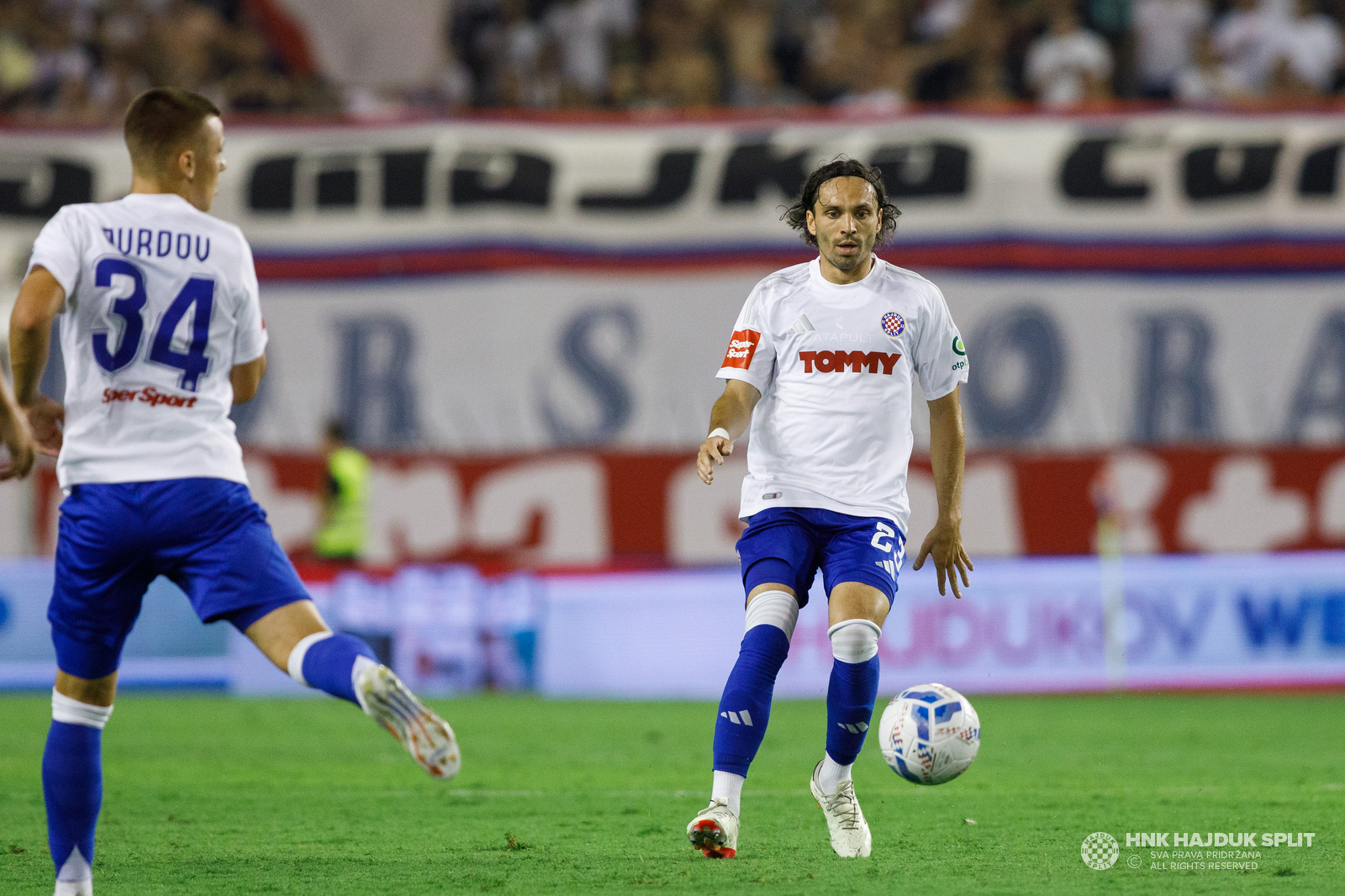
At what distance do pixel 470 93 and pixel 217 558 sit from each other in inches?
491

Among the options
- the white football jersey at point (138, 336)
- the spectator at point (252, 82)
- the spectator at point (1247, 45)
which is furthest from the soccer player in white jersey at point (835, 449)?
the spectator at point (1247, 45)

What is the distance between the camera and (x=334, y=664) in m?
4.12

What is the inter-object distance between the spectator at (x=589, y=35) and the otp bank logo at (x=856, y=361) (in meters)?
10.7

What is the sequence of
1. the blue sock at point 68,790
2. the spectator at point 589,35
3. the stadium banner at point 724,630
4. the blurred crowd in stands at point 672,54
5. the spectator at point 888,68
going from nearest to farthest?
the blue sock at point 68,790 < the stadium banner at point 724,630 < the blurred crowd in stands at point 672,54 < the spectator at point 888,68 < the spectator at point 589,35

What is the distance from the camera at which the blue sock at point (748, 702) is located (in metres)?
5.21

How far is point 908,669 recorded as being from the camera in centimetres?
1182

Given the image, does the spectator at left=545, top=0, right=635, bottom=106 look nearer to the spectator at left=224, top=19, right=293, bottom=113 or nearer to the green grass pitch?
the spectator at left=224, top=19, right=293, bottom=113

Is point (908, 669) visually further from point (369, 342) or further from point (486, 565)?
point (369, 342)

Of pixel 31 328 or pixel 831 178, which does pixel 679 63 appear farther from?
pixel 31 328

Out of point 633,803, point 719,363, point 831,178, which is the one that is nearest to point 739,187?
point 719,363

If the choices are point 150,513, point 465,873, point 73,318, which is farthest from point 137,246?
point 465,873

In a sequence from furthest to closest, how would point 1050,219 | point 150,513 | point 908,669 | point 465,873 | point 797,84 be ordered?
point 797,84 < point 1050,219 < point 908,669 < point 465,873 < point 150,513

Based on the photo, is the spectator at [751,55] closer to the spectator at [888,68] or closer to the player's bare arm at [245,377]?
the spectator at [888,68]

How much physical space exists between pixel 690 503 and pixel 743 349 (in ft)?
27.2
